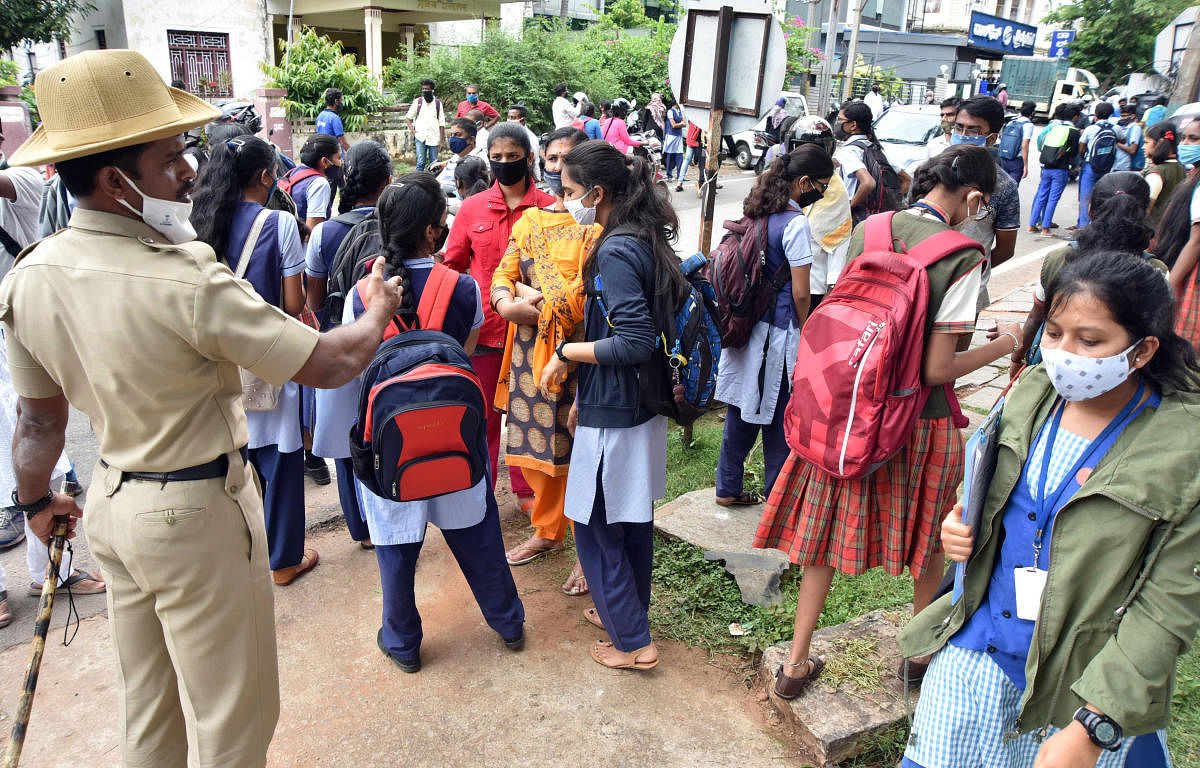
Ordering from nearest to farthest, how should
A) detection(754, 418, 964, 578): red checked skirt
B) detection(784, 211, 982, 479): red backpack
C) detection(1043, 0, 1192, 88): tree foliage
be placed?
detection(784, 211, 982, 479): red backpack
detection(754, 418, 964, 578): red checked skirt
detection(1043, 0, 1192, 88): tree foliage

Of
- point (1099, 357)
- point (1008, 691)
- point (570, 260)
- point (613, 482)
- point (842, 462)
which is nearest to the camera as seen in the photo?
point (1099, 357)

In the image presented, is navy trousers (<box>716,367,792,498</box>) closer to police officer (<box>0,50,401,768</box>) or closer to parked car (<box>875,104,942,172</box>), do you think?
police officer (<box>0,50,401,768</box>)

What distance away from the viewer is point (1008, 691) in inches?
75.0

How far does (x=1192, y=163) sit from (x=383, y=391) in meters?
5.03

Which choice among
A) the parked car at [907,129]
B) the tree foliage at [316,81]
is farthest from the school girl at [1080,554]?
the tree foliage at [316,81]

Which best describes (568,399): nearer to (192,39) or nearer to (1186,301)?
(1186,301)

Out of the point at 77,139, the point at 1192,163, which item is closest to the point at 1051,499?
the point at 77,139

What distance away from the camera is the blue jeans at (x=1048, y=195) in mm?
11789

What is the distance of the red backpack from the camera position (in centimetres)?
247

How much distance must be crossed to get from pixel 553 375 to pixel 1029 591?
175cm

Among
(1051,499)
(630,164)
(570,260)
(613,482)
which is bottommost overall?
(613,482)

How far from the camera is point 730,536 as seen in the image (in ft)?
13.3

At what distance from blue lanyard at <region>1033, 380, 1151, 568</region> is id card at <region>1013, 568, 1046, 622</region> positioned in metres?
0.04

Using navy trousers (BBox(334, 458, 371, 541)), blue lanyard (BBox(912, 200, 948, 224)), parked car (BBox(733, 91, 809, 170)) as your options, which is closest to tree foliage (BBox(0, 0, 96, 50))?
parked car (BBox(733, 91, 809, 170))
